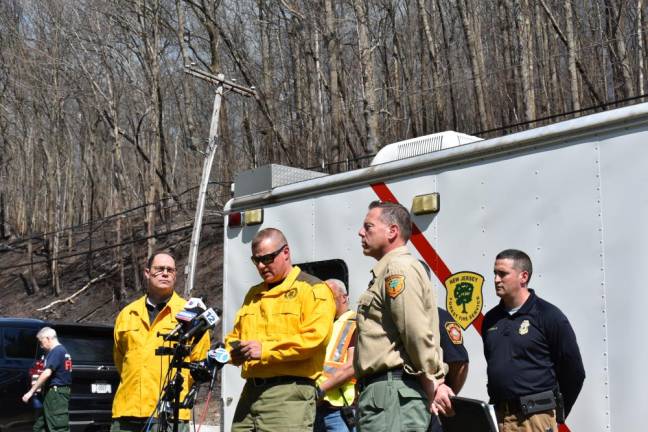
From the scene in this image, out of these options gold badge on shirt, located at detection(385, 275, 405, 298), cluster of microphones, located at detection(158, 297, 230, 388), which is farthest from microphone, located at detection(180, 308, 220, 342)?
gold badge on shirt, located at detection(385, 275, 405, 298)

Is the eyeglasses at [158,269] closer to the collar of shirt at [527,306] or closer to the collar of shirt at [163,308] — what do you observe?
the collar of shirt at [163,308]

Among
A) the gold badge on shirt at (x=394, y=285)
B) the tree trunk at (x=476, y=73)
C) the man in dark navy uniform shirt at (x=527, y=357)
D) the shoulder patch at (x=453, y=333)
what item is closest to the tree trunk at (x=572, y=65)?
the tree trunk at (x=476, y=73)

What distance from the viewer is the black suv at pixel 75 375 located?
9.39 m

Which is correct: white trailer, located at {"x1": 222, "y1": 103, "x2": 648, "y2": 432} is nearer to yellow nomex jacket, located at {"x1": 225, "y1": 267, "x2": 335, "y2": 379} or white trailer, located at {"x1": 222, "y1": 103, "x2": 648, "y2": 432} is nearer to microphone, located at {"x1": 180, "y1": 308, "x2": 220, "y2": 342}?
yellow nomex jacket, located at {"x1": 225, "y1": 267, "x2": 335, "y2": 379}

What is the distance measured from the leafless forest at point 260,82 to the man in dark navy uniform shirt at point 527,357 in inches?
135

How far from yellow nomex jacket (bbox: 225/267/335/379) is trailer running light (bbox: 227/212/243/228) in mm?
2822

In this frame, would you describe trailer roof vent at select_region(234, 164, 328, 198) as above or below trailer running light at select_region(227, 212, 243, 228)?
above

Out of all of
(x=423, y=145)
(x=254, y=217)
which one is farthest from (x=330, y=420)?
(x=254, y=217)

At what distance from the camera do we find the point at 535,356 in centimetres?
437

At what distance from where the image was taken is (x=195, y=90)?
2805 centimetres

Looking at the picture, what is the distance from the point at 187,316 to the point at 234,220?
3.12 metres

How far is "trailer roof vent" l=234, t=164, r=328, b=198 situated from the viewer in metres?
6.88

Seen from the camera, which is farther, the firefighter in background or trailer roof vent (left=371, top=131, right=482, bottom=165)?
trailer roof vent (left=371, top=131, right=482, bottom=165)

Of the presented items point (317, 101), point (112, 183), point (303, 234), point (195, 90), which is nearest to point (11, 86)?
point (112, 183)
